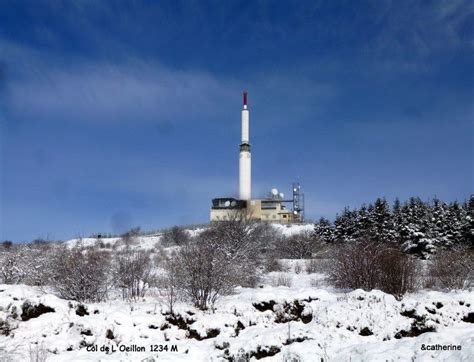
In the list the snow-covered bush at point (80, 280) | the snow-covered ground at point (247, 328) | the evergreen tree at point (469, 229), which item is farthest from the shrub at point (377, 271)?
the evergreen tree at point (469, 229)

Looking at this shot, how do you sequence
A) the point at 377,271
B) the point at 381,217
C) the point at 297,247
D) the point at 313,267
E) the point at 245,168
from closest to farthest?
the point at 377,271 < the point at 313,267 < the point at 297,247 < the point at 381,217 < the point at 245,168

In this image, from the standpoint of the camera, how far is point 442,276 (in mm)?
19656

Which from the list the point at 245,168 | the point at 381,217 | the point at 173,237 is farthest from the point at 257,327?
the point at 245,168

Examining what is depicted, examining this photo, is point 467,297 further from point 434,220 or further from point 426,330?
point 434,220

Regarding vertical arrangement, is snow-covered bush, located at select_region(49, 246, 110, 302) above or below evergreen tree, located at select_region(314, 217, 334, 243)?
below

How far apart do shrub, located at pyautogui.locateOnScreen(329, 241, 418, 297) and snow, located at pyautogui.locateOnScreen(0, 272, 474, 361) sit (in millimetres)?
2989

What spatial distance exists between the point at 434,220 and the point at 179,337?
4200 centimetres

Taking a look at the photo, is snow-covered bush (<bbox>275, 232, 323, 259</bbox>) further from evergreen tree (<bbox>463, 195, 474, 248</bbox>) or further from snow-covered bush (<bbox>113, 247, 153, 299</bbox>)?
snow-covered bush (<bbox>113, 247, 153, 299</bbox>)

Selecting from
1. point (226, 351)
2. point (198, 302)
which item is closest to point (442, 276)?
point (198, 302)

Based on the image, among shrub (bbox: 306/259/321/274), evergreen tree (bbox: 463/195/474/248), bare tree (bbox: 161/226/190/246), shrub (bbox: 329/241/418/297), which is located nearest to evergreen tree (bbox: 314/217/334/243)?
evergreen tree (bbox: 463/195/474/248)

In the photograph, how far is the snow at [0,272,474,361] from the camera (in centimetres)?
994

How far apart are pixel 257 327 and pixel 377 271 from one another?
6702 millimetres

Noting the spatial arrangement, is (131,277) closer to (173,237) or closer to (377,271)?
(377,271)

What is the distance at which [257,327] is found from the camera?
12.5m
